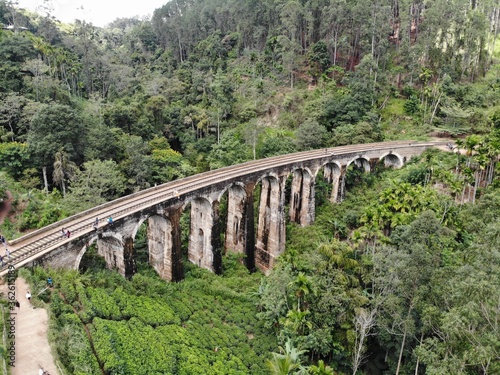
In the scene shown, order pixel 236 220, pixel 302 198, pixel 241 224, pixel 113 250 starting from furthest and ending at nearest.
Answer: pixel 302 198 → pixel 236 220 → pixel 241 224 → pixel 113 250

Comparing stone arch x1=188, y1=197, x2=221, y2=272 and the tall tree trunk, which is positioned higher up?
the tall tree trunk

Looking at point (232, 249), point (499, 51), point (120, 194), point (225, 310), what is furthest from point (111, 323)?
point (499, 51)

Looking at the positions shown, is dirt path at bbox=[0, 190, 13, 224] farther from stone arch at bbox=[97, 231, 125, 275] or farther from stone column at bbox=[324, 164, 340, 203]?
stone column at bbox=[324, 164, 340, 203]

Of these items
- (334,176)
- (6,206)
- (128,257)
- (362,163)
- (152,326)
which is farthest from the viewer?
(362,163)

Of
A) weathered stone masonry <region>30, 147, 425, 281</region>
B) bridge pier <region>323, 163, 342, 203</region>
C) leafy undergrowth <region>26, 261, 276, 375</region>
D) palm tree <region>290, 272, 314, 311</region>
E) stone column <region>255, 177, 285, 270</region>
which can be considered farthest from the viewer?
bridge pier <region>323, 163, 342, 203</region>

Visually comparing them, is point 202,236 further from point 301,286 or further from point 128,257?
point 301,286

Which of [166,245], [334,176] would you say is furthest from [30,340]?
[334,176]

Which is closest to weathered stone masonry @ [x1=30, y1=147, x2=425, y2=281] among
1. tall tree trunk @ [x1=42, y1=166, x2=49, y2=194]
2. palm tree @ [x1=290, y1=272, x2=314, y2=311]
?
palm tree @ [x1=290, y1=272, x2=314, y2=311]
